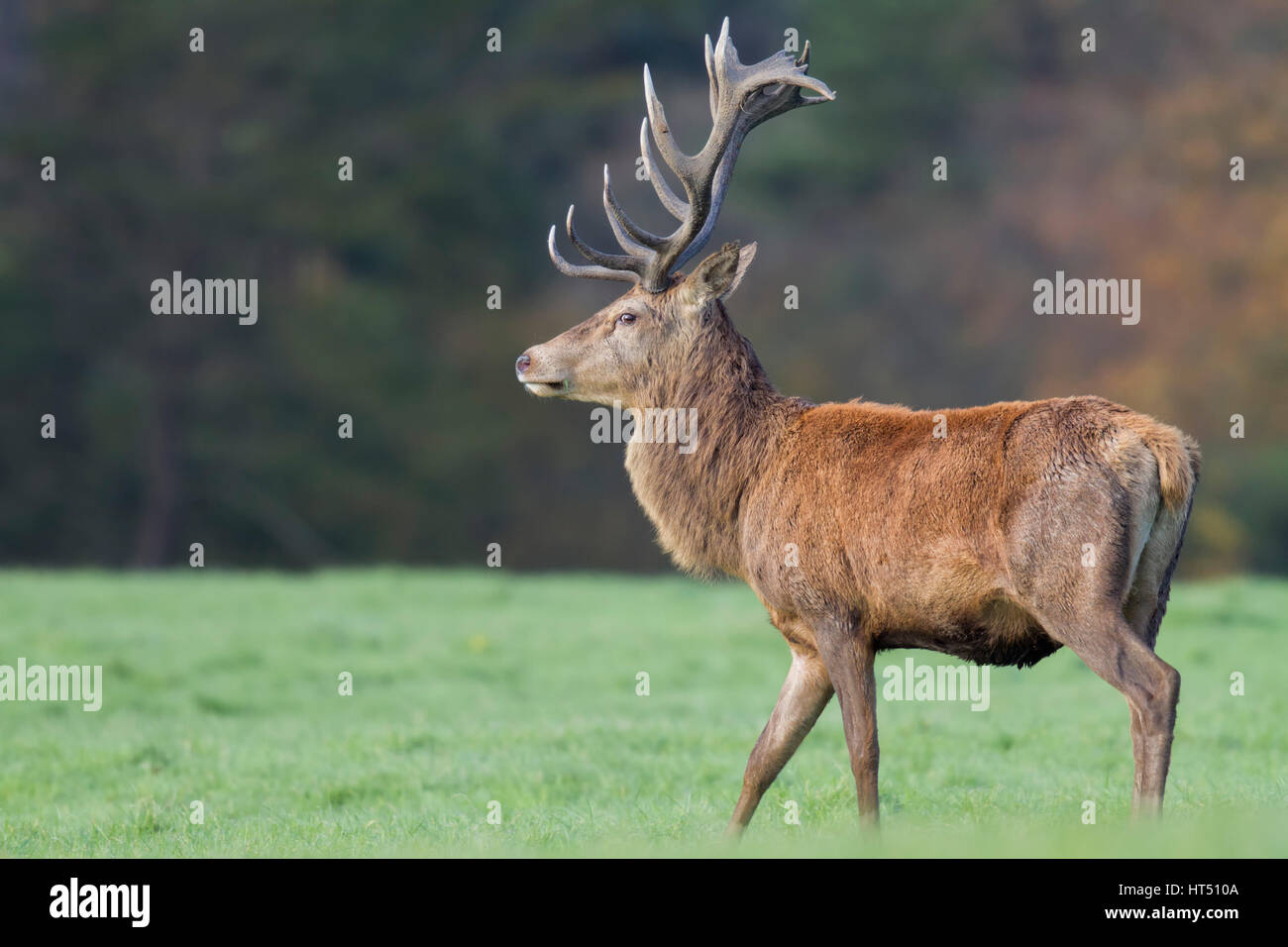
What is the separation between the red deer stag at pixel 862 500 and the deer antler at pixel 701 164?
14 millimetres

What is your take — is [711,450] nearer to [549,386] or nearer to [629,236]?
[549,386]

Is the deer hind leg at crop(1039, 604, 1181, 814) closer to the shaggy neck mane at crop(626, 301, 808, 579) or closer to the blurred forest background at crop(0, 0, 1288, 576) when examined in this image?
the shaggy neck mane at crop(626, 301, 808, 579)

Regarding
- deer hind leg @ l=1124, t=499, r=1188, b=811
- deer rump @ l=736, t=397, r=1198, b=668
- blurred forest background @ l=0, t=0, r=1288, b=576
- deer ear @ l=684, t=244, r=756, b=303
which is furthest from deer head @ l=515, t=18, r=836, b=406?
blurred forest background @ l=0, t=0, r=1288, b=576

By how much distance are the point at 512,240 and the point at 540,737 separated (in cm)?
2292

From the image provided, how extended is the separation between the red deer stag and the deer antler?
0.05 ft

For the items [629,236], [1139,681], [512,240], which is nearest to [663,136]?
[629,236]

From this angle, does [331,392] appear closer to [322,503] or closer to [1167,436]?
[322,503]

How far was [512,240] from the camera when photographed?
31766 millimetres

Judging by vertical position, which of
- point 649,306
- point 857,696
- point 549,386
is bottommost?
point 857,696

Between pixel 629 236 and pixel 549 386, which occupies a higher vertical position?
pixel 629 236

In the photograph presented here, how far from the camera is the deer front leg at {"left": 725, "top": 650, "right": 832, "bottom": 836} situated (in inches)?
268

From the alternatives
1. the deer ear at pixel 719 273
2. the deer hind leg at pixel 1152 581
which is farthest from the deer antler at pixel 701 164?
the deer hind leg at pixel 1152 581

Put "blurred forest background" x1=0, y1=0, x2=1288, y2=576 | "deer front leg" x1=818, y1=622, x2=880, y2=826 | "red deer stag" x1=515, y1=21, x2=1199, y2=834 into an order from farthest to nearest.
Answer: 1. "blurred forest background" x1=0, y1=0, x2=1288, y2=576
2. "deer front leg" x1=818, y1=622, x2=880, y2=826
3. "red deer stag" x1=515, y1=21, x2=1199, y2=834

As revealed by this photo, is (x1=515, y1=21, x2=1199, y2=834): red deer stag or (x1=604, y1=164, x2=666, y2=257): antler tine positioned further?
(x1=604, y1=164, x2=666, y2=257): antler tine
